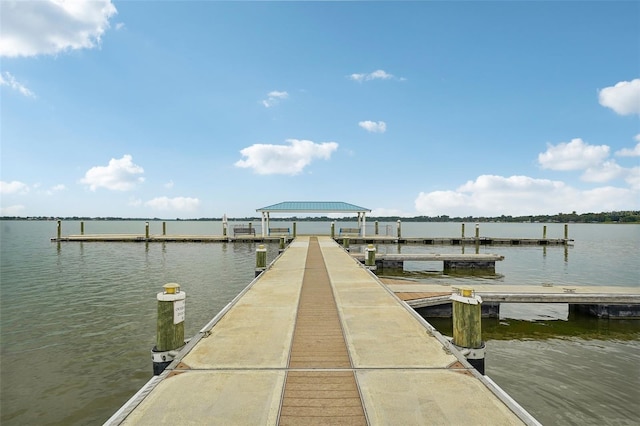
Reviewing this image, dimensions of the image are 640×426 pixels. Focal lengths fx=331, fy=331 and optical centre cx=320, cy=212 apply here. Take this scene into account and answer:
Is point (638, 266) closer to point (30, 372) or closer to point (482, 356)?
point (482, 356)

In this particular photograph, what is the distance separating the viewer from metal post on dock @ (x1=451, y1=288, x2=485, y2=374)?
511 centimetres

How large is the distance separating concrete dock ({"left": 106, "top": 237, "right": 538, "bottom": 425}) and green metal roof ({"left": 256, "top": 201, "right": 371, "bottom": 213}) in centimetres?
2687

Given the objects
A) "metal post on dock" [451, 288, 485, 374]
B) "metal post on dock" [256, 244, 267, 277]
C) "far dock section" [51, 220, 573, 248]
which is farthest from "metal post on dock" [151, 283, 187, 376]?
"far dock section" [51, 220, 573, 248]

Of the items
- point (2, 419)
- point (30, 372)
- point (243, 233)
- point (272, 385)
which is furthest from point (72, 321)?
point (243, 233)

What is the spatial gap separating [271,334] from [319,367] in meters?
1.64

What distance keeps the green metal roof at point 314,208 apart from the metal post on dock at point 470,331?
28783 millimetres

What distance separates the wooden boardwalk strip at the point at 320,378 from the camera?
3576 mm

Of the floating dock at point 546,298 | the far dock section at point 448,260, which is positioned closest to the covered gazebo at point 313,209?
the far dock section at point 448,260

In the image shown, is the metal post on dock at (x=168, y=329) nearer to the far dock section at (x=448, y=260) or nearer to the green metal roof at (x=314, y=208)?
the far dock section at (x=448, y=260)

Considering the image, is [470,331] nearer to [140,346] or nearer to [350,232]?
[140,346]

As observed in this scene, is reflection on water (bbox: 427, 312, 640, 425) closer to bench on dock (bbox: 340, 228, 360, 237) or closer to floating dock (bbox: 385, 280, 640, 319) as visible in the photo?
floating dock (bbox: 385, 280, 640, 319)

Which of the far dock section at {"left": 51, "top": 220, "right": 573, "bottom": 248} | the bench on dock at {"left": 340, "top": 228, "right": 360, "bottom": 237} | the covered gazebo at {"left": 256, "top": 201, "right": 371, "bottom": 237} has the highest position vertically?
the covered gazebo at {"left": 256, "top": 201, "right": 371, "bottom": 237}

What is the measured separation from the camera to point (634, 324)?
10.9 metres

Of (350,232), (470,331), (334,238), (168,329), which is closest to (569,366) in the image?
(470,331)
